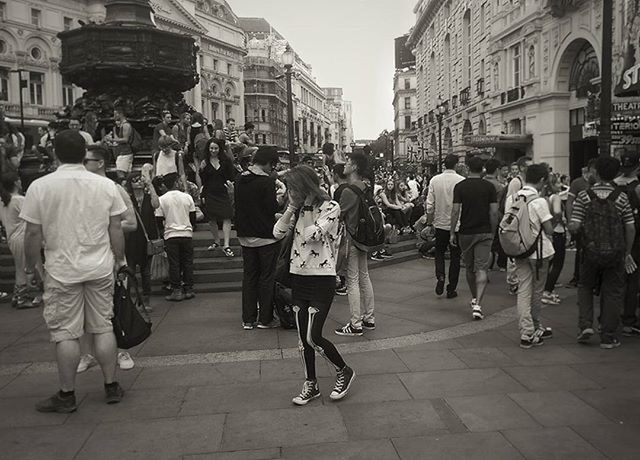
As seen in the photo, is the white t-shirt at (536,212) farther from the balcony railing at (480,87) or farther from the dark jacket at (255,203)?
the balcony railing at (480,87)

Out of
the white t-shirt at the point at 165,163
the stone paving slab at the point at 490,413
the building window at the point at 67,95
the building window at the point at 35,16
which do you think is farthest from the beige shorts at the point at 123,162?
the building window at the point at 67,95

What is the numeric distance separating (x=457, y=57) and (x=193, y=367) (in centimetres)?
5039

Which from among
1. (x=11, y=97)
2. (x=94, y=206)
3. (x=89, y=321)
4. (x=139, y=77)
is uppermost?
(x=11, y=97)

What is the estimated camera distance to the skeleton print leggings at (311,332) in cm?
455

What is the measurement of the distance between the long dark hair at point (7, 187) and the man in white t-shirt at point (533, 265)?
6628 millimetres

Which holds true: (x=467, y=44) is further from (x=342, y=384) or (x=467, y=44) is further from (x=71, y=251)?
(x=71, y=251)

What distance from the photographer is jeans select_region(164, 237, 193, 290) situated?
8.10 meters

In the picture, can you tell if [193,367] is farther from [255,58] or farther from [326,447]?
[255,58]

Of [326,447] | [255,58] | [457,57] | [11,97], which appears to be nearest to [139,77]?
[326,447]

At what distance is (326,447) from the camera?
383 centimetres

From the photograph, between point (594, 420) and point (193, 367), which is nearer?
point (594, 420)

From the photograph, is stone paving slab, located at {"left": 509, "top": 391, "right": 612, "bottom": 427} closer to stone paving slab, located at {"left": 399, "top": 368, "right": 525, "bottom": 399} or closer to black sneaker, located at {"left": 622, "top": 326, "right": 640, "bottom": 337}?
stone paving slab, located at {"left": 399, "top": 368, "right": 525, "bottom": 399}

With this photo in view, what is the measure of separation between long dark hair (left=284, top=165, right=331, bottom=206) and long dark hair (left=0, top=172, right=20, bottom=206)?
536 cm

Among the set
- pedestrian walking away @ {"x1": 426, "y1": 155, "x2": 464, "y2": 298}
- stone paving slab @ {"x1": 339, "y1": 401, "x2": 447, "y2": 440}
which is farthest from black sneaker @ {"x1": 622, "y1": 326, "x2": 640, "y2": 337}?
stone paving slab @ {"x1": 339, "y1": 401, "x2": 447, "y2": 440}
